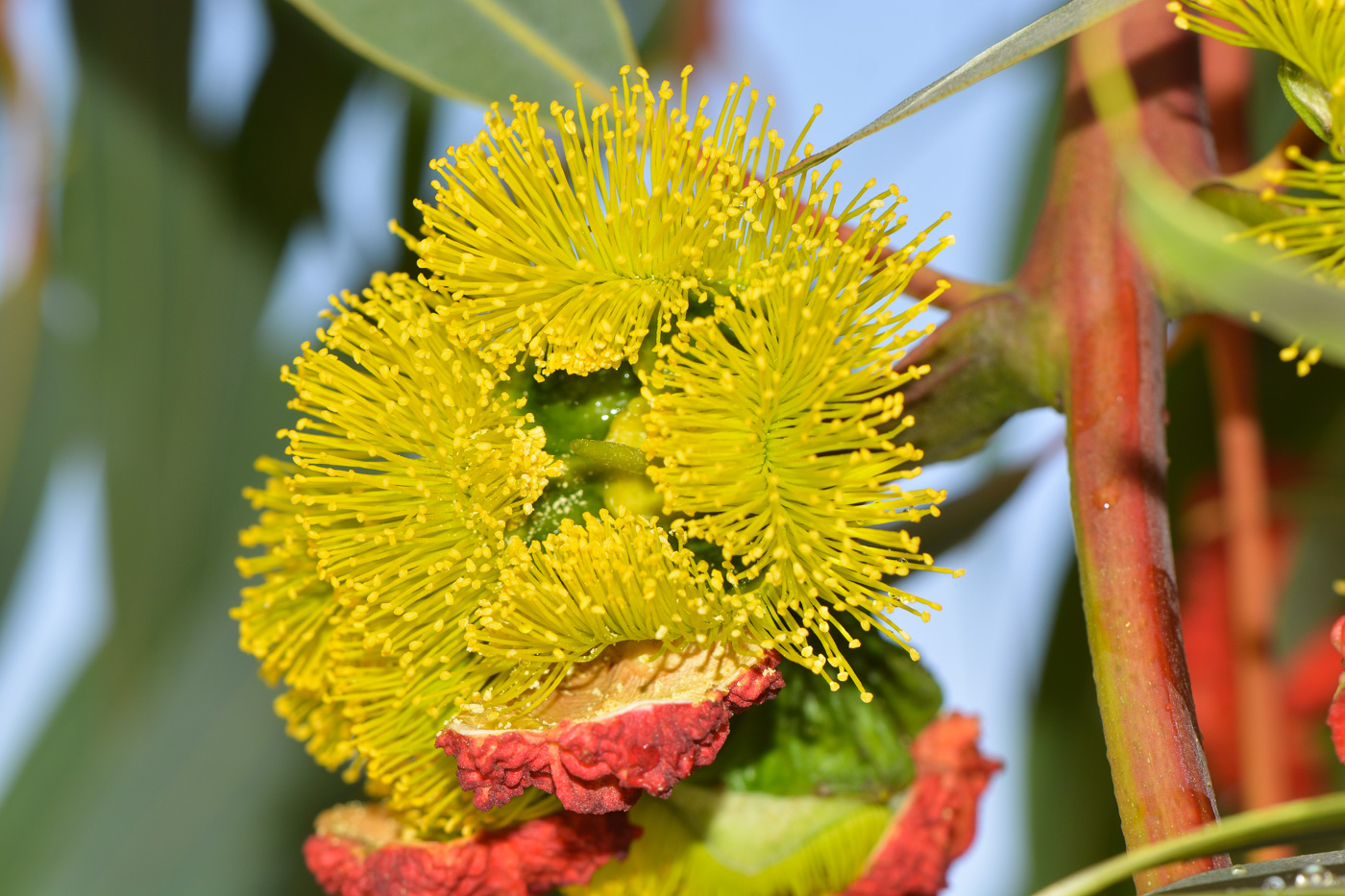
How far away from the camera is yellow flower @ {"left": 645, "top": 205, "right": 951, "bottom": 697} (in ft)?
1.85

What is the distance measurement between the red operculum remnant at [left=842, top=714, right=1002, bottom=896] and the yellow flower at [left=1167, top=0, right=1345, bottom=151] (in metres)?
0.41

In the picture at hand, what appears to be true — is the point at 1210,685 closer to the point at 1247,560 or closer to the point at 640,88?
the point at 1247,560

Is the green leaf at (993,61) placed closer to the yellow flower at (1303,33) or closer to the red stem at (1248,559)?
the yellow flower at (1303,33)

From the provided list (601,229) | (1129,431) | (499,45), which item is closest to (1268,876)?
(1129,431)

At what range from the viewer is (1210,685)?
1.28 metres

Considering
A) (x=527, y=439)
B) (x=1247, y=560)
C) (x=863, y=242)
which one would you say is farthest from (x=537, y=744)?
(x=1247, y=560)

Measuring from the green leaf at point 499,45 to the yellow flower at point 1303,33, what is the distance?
42cm

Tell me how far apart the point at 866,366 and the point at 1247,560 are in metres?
0.63

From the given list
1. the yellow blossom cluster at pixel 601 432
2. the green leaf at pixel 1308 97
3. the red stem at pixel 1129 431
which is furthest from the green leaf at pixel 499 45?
the green leaf at pixel 1308 97

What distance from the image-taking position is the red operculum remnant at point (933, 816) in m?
0.71

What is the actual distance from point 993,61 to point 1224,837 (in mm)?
352

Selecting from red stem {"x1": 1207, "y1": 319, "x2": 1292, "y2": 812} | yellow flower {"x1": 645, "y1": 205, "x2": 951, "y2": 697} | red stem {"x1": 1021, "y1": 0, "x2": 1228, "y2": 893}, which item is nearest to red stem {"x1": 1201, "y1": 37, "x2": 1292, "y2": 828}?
red stem {"x1": 1207, "y1": 319, "x2": 1292, "y2": 812}

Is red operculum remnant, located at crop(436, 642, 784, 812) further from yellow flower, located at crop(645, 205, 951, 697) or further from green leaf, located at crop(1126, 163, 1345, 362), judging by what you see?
green leaf, located at crop(1126, 163, 1345, 362)

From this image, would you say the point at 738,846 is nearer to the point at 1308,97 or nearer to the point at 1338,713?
the point at 1338,713
